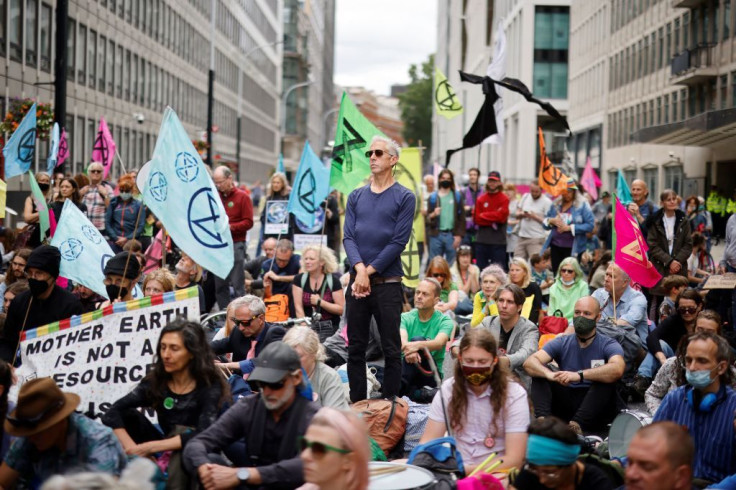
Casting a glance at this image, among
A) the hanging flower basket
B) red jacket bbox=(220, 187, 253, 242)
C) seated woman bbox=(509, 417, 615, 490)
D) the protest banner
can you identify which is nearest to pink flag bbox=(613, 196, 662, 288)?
red jacket bbox=(220, 187, 253, 242)

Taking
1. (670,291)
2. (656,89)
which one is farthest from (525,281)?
(656,89)

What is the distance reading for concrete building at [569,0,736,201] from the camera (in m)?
42.7

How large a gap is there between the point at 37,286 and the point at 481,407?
3.74 m

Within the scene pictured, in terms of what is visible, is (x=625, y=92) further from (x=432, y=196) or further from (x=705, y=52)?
(x=432, y=196)

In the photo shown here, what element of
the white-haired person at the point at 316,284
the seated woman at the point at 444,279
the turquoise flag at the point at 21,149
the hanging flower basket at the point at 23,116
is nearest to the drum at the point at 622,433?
the seated woman at the point at 444,279

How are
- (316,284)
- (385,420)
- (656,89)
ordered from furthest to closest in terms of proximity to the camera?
(656,89), (316,284), (385,420)

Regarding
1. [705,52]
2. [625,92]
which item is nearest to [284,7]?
[625,92]

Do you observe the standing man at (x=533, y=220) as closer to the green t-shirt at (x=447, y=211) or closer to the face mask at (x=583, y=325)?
the green t-shirt at (x=447, y=211)

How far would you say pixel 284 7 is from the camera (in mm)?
131375

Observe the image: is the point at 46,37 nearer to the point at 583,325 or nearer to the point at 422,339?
the point at 422,339

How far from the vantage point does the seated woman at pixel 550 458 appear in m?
5.42

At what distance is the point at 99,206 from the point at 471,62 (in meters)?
100

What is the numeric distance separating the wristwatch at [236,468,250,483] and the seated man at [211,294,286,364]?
2.99 meters

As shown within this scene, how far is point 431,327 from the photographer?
1053cm
